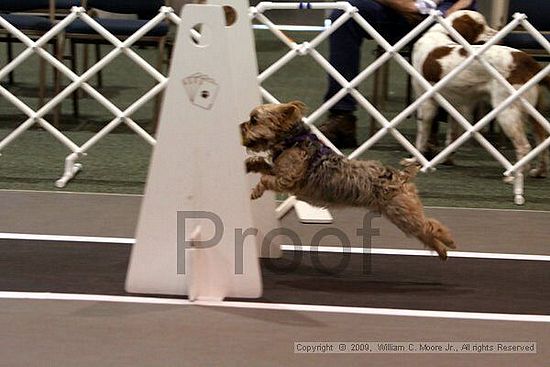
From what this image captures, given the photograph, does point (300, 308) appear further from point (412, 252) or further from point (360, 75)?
point (360, 75)

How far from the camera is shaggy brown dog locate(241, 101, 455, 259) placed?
2.70 metres

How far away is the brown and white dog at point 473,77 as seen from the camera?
4082 mm

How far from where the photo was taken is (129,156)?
443 centimetres

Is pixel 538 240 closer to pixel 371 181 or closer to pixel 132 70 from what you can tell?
pixel 371 181

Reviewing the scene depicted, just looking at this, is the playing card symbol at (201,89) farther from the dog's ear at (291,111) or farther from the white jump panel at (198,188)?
the dog's ear at (291,111)

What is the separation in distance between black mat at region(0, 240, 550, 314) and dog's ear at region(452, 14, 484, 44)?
1656mm

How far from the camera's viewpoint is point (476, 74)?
4203mm

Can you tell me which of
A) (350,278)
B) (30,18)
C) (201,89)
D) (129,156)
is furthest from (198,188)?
(30,18)

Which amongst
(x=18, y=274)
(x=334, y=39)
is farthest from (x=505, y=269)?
(x=334, y=39)

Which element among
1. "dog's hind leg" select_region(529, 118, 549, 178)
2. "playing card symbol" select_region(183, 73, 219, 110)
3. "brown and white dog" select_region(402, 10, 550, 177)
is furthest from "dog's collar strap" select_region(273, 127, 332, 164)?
"dog's hind leg" select_region(529, 118, 549, 178)

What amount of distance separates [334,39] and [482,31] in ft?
2.56

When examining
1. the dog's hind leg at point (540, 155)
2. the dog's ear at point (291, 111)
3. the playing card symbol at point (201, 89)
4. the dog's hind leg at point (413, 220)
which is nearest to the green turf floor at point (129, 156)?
the dog's hind leg at point (540, 155)

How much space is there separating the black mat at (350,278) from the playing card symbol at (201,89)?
0.63m

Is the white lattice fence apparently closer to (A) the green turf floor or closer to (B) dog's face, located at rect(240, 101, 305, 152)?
(A) the green turf floor
